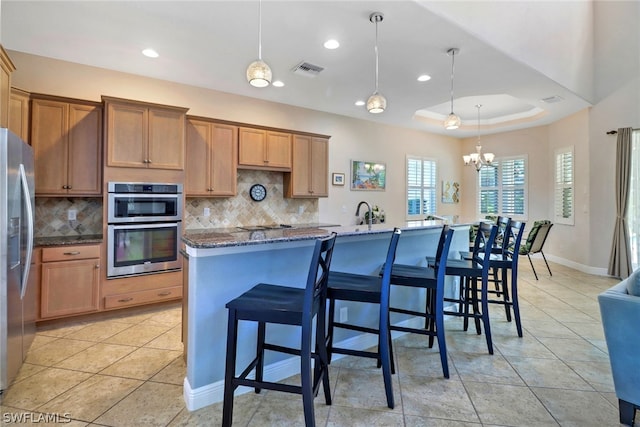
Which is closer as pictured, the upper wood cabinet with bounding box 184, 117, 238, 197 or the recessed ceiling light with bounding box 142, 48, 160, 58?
the recessed ceiling light with bounding box 142, 48, 160, 58

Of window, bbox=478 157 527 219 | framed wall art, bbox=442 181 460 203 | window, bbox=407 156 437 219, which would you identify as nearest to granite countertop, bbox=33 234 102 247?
window, bbox=407 156 437 219

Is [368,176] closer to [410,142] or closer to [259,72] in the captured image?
[410,142]

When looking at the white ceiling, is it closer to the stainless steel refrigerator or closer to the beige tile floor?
the stainless steel refrigerator

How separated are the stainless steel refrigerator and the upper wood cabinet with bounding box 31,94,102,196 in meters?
0.88

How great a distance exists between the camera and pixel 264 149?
4512mm

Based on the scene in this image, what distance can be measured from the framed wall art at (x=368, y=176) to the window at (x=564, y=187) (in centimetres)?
341

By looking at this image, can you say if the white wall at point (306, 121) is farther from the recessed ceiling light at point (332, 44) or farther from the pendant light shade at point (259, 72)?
the pendant light shade at point (259, 72)

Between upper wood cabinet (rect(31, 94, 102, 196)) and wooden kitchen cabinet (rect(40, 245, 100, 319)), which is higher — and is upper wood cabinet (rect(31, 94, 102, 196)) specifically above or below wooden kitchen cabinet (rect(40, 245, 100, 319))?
above

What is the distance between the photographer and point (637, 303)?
5.50 feet

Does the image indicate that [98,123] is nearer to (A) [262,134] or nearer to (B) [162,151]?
(B) [162,151]

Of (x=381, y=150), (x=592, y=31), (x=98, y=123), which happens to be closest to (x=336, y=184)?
(x=381, y=150)

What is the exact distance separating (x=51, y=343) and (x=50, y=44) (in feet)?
9.45

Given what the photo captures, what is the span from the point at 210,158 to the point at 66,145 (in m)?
1.47

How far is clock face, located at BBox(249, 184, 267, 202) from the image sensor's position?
15.3 ft
